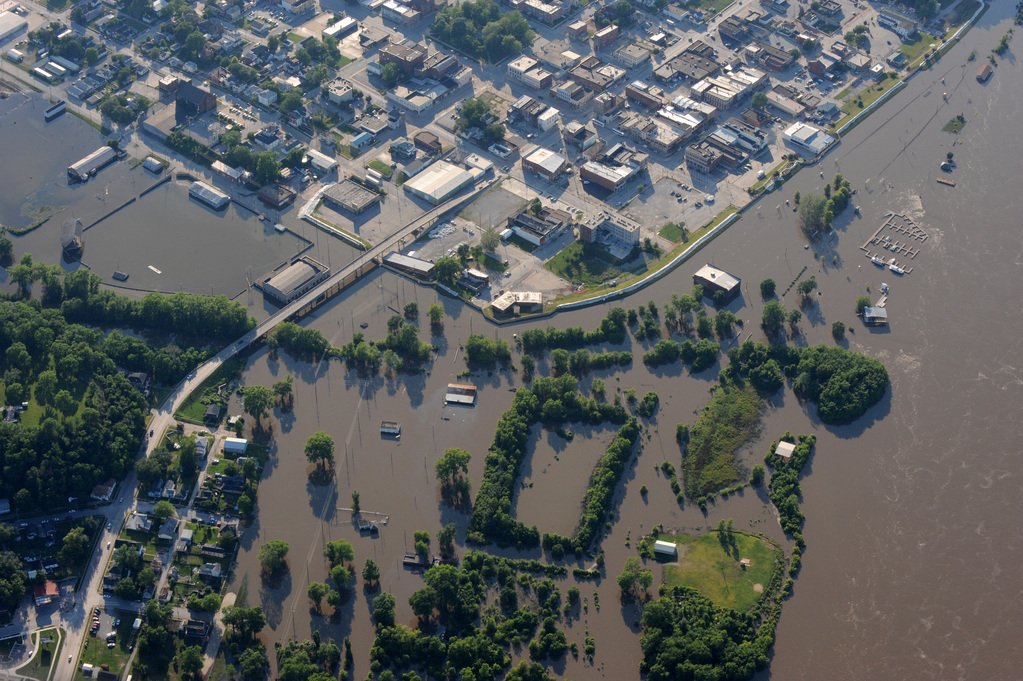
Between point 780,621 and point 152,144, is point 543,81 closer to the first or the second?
point 152,144

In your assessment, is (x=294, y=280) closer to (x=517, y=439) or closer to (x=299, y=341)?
(x=299, y=341)

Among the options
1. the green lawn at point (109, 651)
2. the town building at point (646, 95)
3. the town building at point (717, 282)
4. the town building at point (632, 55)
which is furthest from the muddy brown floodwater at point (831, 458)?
the town building at point (632, 55)

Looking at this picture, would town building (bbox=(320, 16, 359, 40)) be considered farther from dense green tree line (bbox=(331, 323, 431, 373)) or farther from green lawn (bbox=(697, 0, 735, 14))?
dense green tree line (bbox=(331, 323, 431, 373))

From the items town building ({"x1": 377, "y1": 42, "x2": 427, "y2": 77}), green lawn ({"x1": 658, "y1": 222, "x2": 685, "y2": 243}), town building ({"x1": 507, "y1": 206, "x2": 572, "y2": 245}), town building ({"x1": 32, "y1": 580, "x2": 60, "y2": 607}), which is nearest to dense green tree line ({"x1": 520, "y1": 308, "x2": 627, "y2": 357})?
town building ({"x1": 507, "y1": 206, "x2": 572, "y2": 245})

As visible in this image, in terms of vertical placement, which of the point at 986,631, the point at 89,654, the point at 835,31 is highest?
the point at 835,31

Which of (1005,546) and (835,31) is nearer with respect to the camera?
(1005,546)

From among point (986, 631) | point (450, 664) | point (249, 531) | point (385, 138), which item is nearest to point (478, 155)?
point (385, 138)
